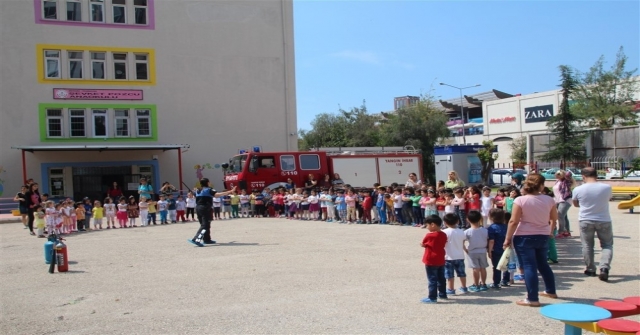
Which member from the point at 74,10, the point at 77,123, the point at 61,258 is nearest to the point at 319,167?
the point at 77,123

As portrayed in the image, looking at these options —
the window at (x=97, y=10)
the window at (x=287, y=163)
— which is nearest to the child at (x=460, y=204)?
the window at (x=287, y=163)

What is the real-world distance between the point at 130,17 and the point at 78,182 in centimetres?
942

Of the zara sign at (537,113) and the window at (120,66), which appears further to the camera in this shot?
the zara sign at (537,113)

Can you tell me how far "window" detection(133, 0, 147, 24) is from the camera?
106 feet

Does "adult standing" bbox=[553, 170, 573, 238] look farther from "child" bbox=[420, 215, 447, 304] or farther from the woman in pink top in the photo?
"child" bbox=[420, 215, 447, 304]

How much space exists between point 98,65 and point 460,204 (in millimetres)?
23769

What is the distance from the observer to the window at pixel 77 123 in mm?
31109

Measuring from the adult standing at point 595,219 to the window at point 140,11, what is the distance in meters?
28.5

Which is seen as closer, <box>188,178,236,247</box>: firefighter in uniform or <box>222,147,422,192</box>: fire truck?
<box>188,178,236,247</box>: firefighter in uniform

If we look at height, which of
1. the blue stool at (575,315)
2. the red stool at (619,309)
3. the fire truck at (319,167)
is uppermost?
the fire truck at (319,167)

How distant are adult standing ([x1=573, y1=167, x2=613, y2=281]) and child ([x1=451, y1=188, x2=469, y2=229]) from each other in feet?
18.8

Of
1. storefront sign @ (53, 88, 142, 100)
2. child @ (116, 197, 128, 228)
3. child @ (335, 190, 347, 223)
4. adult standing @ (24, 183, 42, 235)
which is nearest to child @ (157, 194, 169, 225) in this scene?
child @ (116, 197, 128, 228)

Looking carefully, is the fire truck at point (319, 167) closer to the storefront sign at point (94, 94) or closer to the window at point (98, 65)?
the storefront sign at point (94, 94)

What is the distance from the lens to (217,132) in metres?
33.5
